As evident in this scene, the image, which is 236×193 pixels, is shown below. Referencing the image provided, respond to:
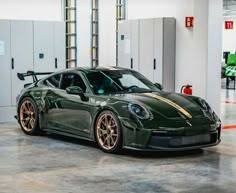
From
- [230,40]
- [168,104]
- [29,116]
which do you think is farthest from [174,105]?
[230,40]

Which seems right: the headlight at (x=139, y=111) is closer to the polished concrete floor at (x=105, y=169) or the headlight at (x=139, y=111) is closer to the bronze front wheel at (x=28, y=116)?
the polished concrete floor at (x=105, y=169)

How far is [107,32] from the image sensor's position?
12.4 meters

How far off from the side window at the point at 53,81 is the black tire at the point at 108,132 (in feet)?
4.31

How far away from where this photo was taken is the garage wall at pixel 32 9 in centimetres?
1026

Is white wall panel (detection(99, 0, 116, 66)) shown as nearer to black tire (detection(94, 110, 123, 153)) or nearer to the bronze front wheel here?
the bronze front wheel

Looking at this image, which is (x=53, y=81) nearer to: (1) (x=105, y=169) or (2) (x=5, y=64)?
(2) (x=5, y=64)

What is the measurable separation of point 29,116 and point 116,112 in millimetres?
2211

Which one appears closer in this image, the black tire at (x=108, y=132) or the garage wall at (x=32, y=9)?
the black tire at (x=108, y=132)

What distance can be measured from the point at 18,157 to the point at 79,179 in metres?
1.41

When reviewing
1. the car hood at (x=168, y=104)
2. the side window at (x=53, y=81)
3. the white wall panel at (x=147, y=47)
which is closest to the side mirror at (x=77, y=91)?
the car hood at (x=168, y=104)

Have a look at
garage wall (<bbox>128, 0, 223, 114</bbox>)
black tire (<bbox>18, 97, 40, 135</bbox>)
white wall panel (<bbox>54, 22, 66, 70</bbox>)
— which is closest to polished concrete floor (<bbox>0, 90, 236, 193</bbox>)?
black tire (<bbox>18, 97, 40, 135</bbox>)

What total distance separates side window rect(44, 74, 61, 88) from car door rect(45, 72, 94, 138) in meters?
0.10

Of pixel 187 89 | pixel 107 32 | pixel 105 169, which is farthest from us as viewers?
pixel 107 32

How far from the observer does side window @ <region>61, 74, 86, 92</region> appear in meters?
Result: 7.24
